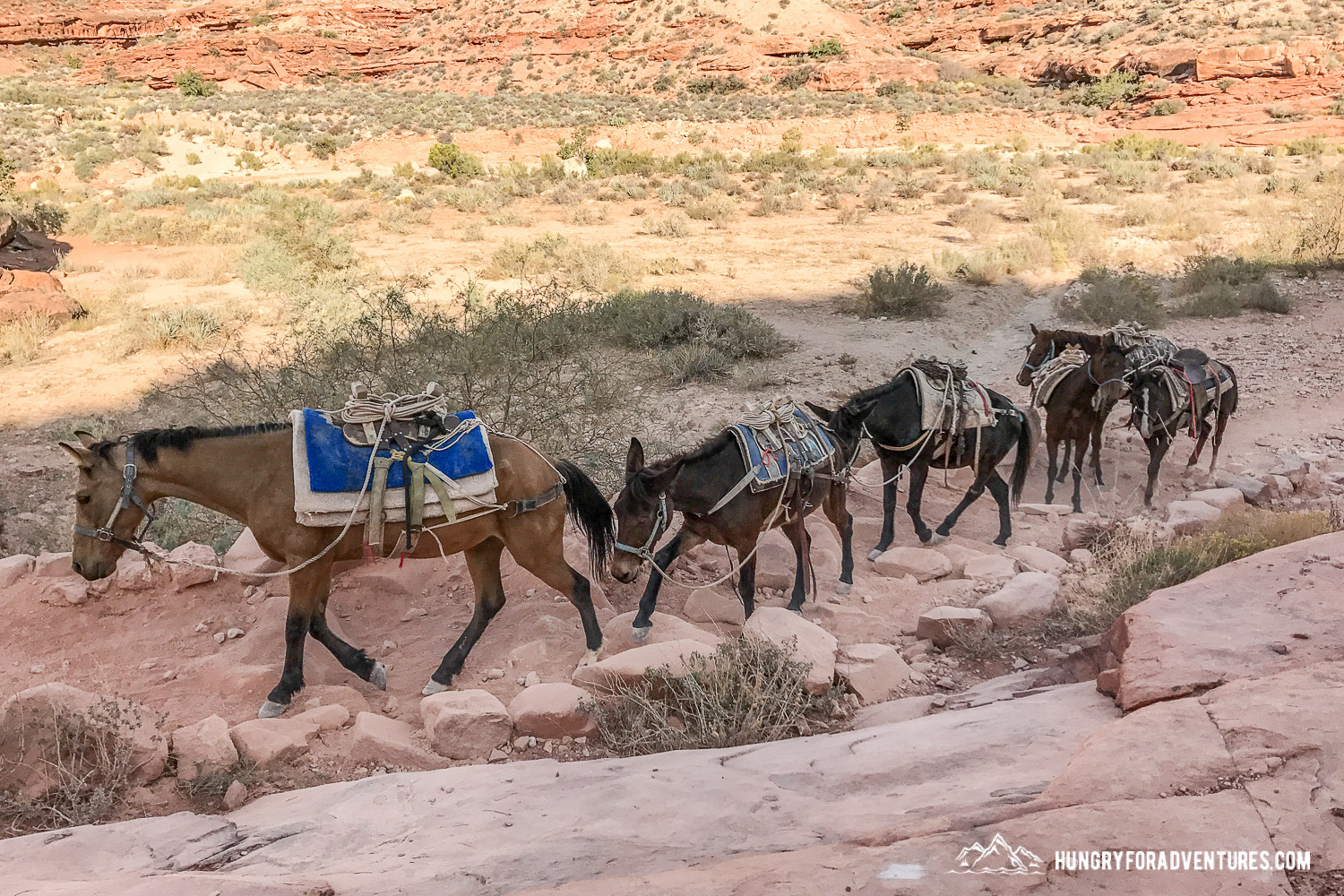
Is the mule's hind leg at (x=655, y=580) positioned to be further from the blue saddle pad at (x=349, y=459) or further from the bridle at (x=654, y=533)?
the blue saddle pad at (x=349, y=459)

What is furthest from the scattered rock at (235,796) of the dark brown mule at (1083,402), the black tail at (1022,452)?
the dark brown mule at (1083,402)

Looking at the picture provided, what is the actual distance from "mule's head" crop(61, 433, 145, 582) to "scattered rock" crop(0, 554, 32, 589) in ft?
5.52

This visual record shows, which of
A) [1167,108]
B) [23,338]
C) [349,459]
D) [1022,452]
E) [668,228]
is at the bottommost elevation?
[1022,452]

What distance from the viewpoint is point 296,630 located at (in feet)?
15.8

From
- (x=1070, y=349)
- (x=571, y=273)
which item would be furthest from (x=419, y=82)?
(x=1070, y=349)

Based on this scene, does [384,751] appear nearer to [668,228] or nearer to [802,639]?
[802,639]

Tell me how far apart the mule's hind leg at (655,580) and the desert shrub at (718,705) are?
812 mm

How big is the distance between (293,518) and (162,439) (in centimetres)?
76

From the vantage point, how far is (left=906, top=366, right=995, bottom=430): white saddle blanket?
698cm

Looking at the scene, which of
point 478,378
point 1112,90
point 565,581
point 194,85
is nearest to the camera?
point 565,581

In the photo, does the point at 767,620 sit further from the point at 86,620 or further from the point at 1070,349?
the point at 1070,349

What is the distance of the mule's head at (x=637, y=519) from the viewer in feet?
17.5

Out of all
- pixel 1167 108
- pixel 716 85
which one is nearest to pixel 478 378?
pixel 1167 108

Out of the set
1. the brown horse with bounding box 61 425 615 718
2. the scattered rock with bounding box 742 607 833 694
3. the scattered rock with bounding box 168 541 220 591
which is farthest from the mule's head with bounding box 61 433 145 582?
the scattered rock with bounding box 742 607 833 694
